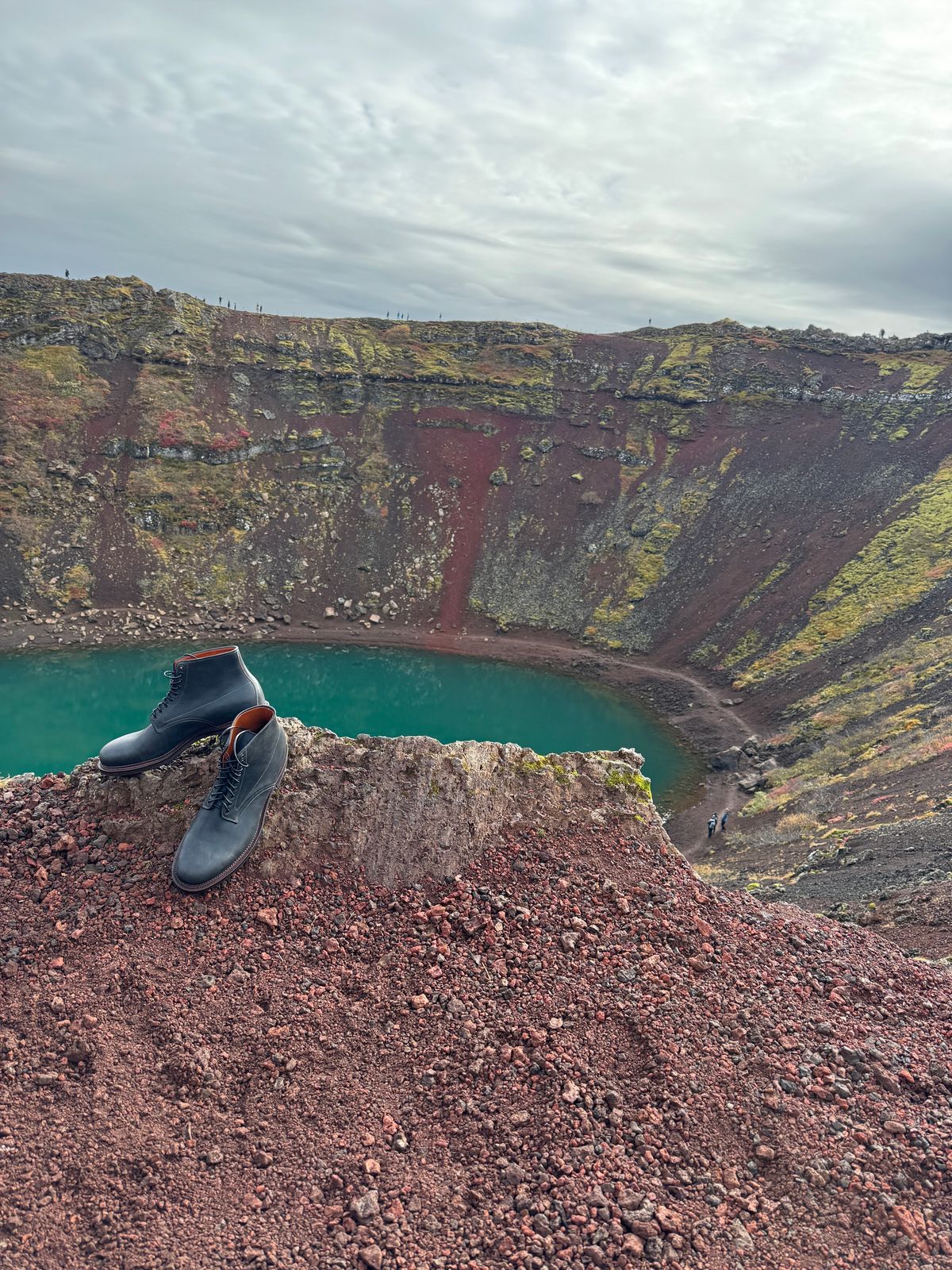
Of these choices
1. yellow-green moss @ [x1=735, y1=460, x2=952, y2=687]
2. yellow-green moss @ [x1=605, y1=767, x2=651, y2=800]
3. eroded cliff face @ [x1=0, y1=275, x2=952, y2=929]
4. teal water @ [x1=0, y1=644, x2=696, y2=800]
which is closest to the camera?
yellow-green moss @ [x1=605, y1=767, x2=651, y2=800]

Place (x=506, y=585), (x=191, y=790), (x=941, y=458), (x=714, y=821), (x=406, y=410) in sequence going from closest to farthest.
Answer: (x=191, y=790) → (x=714, y=821) → (x=941, y=458) → (x=506, y=585) → (x=406, y=410)

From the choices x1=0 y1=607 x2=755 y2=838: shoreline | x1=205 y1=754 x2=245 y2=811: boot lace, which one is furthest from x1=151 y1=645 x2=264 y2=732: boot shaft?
x1=0 y1=607 x2=755 y2=838: shoreline

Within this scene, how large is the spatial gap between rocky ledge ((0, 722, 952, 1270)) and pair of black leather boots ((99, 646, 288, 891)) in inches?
Answer: 10.9

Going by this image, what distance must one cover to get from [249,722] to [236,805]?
2.83 feet

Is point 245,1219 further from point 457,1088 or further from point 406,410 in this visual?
point 406,410

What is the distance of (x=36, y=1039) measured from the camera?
5.68 meters

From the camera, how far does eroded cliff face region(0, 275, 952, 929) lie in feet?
166

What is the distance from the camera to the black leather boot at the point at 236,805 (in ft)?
22.2

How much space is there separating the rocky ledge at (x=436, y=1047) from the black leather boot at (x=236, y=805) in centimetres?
25

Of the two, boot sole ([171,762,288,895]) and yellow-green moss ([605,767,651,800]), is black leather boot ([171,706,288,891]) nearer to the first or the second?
boot sole ([171,762,288,895])

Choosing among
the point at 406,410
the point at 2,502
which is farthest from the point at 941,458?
the point at 2,502

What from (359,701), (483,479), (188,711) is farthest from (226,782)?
(483,479)

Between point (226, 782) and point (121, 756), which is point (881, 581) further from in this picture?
point (121, 756)

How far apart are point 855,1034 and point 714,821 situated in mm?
24375
